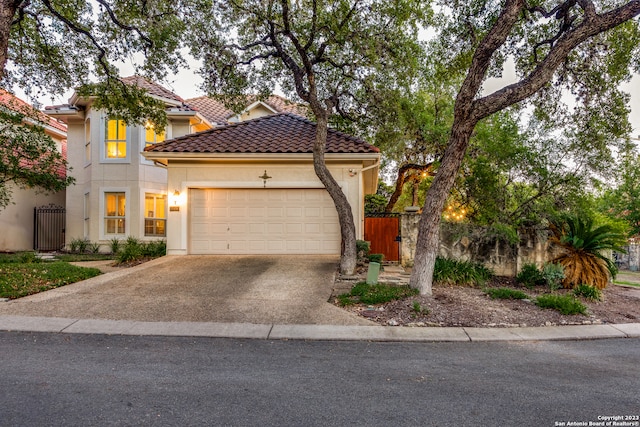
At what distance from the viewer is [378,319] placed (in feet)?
18.9

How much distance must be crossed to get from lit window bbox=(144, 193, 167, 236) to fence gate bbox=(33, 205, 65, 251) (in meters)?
4.69

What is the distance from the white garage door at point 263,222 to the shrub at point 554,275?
5685 millimetres

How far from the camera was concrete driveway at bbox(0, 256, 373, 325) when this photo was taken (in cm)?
577

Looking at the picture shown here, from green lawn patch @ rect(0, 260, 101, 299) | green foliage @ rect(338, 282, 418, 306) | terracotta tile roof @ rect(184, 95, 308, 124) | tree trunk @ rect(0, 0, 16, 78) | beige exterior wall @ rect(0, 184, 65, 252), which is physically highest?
terracotta tile roof @ rect(184, 95, 308, 124)

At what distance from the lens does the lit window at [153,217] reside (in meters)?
14.5

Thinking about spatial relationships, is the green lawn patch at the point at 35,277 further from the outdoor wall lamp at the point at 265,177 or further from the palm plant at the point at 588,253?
the palm plant at the point at 588,253

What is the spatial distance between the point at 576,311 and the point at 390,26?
8.05m

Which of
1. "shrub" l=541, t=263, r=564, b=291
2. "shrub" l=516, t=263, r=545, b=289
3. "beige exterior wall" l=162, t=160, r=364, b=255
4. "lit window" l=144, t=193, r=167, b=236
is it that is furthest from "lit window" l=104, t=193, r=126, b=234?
"shrub" l=541, t=263, r=564, b=291

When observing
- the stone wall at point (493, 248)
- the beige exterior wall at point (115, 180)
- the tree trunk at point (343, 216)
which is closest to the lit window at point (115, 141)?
the beige exterior wall at point (115, 180)

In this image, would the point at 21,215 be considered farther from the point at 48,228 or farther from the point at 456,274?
the point at 456,274

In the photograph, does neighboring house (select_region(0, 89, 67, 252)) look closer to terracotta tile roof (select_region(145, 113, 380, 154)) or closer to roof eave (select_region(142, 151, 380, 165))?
roof eave (select_region(142, 151, 380, 165))

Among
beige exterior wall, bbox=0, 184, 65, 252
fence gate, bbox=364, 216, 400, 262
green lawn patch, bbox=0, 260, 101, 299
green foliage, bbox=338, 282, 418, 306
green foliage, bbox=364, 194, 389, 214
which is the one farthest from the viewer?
green foliage, bbox=364, 194, 389, 214

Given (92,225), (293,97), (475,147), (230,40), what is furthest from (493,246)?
(92,225)

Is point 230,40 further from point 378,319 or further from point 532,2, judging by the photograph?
point 378,319
